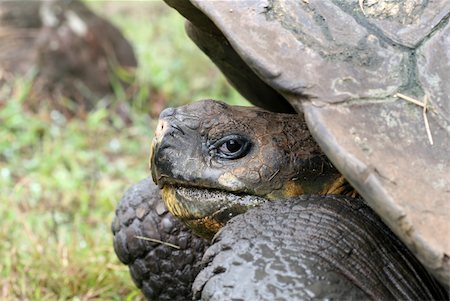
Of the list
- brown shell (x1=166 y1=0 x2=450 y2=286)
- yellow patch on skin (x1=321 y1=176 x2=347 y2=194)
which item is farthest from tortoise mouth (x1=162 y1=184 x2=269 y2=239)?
brown shell (x1=166 y1=0 x2=450 y2=286)

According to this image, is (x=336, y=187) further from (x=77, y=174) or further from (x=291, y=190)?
(x=77, y=174)

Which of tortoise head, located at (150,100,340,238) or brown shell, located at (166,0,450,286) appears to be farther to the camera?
tortoise head, located at (150,100,340,238)

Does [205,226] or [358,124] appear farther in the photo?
[205,226]

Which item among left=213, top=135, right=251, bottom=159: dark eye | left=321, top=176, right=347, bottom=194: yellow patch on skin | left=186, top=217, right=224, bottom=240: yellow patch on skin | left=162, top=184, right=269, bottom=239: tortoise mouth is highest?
left=213, top=135, right=251, bottom=159: dark eye

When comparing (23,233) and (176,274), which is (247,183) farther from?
(23,233)

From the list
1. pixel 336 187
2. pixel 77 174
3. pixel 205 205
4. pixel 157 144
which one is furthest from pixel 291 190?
pixel 77 174

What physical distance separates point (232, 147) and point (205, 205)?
0.16 m

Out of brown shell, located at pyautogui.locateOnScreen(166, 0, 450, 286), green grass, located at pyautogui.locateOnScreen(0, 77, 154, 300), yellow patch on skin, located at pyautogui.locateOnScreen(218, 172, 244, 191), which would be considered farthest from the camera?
green grass, located at pyautogui.locateOnScreen(0, 77, 154, 300)

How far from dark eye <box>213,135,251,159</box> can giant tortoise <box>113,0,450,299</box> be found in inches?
2.8

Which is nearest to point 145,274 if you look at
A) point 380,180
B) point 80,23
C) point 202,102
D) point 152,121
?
point 202,102

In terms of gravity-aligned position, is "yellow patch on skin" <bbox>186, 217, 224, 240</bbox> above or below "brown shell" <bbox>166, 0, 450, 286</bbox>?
below

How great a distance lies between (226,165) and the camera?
2.06m

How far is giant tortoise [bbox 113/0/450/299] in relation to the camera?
160cm

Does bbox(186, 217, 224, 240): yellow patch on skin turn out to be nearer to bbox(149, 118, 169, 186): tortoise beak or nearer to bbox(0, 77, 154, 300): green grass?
bbox(149, 118, 169, 186): tortoise beak
